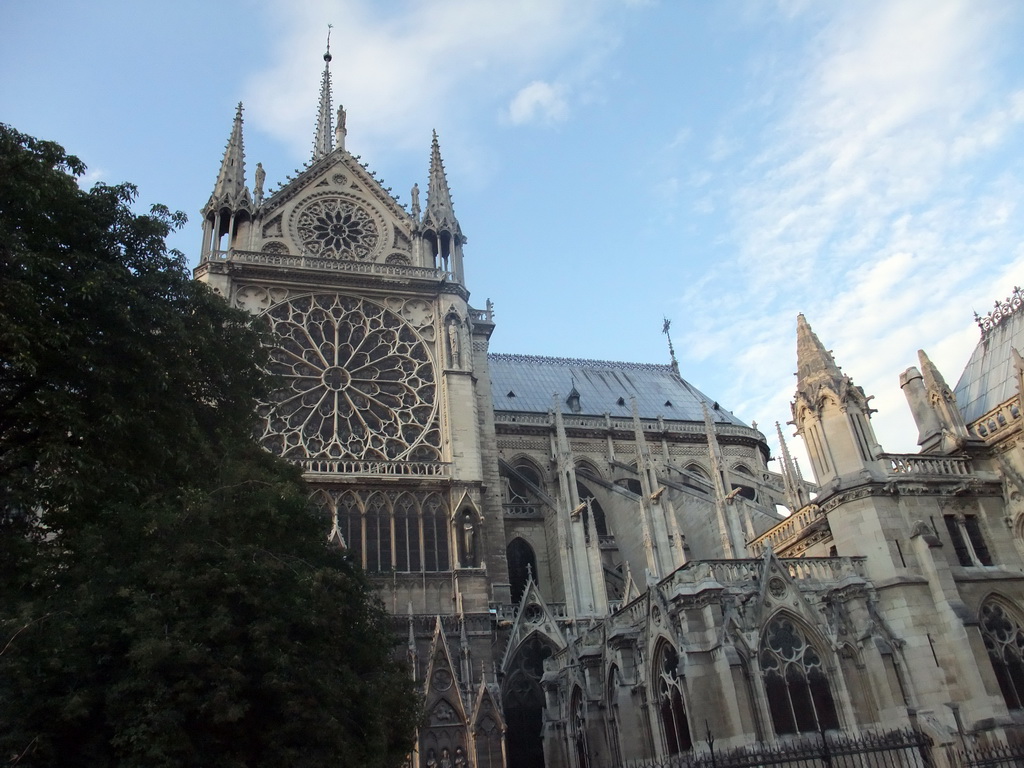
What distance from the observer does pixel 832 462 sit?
804 inches

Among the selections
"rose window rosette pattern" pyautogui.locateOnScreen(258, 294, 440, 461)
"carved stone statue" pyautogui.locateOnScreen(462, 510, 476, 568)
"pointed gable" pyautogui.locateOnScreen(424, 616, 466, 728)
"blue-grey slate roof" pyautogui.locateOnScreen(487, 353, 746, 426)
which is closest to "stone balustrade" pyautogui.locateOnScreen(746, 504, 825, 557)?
"carved stone statue" pyautogui.locateOnScreen(462, 510, 476, 568)

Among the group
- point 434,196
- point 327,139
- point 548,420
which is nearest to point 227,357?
point 434,196

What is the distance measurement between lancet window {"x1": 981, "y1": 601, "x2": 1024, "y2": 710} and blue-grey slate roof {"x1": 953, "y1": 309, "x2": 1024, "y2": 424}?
612 centimetres

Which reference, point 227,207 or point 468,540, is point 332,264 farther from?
point 468,540

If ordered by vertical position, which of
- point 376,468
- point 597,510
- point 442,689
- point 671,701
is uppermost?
point 597,510

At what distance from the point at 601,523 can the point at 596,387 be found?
14194 millimetres

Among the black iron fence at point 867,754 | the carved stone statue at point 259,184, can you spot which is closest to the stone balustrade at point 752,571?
the black iron fence at point 867,754

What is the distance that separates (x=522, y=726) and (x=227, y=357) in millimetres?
16348

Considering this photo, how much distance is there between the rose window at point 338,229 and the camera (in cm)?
3441

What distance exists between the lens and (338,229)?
115 feet

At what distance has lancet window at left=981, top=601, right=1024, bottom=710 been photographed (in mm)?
18328

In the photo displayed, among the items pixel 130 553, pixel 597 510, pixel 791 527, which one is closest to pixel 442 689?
pixel 791 527

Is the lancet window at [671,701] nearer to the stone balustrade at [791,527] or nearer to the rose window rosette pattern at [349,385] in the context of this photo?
the stone balustrade at [791,527]

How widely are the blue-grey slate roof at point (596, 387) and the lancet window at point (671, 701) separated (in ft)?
84.4
